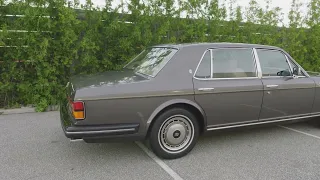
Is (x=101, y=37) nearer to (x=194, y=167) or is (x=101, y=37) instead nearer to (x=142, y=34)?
(x=142, y=34)

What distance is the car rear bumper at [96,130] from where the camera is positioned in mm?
2754

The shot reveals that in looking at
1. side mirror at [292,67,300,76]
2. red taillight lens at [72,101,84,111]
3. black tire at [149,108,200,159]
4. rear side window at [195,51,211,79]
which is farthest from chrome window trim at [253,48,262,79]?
red taillight lens at [72,101,84,111]

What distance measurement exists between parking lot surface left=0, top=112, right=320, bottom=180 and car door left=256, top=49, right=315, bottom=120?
514mm

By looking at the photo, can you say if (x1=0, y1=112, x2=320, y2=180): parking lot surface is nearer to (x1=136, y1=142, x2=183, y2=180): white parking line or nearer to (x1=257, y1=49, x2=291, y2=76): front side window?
(x1=136, y1=142, x2=183, y2=180): white parking line

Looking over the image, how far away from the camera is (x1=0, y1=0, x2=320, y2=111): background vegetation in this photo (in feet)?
17.1

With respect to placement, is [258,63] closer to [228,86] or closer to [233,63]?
[233,63]

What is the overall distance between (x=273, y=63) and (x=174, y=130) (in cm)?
212

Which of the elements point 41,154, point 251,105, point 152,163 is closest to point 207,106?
point 251,105

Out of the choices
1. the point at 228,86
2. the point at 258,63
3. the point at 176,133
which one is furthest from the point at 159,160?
the point at 258,63

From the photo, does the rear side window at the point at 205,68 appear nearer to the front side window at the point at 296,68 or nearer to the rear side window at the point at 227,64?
the rear side window at the point at 227,64

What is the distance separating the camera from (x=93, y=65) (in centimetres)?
585

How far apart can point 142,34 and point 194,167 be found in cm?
403

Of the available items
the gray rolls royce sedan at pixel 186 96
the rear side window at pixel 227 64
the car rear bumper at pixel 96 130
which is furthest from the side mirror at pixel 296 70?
the car rear bumper at pixel 96 130

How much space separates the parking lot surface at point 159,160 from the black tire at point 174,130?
11cm
